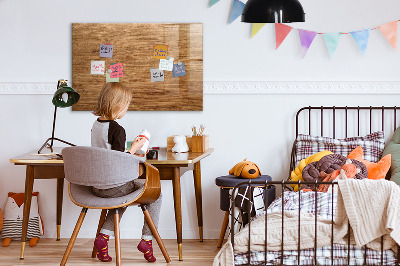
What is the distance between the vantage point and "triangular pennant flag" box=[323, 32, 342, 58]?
14.1 ft

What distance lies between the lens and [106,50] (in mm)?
4398

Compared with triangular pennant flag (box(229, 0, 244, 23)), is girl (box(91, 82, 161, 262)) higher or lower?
lower

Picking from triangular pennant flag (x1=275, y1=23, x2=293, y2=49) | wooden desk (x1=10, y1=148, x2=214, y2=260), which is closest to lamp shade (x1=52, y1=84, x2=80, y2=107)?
wooden desk (x1=10, y1=148, x2=214, y2=260)

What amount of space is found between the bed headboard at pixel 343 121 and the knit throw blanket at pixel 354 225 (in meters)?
1.32

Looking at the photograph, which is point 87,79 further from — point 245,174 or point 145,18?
point 245,174

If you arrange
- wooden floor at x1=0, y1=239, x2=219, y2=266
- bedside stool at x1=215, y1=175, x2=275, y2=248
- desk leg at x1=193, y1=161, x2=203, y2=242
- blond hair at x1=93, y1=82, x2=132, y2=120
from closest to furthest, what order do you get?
blond hair at x1=93, y1=82, x2=132, y2=120
wooden floor at x1=0, y1=239, x2=219, y2=266
bedside stool at x1=215, y1=175, x2=275, y2=248
desk leg at x1=193, y1=161, x2=203, y2=242

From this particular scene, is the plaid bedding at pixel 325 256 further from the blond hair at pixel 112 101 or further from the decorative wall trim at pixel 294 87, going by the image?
the decorative wall trim at pixel 294 87

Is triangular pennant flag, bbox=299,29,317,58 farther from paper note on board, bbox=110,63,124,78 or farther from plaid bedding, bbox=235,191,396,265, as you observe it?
plaid bedding, bbox=235,191,396,265

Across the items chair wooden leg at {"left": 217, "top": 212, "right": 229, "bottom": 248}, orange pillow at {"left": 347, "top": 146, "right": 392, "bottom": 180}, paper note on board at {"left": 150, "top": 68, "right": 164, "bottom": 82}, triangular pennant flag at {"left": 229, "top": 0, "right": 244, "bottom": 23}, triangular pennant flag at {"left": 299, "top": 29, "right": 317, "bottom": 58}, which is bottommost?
chair wooden leg at {"left": 217, "top": 212, "right": 229, "bottom": 248}

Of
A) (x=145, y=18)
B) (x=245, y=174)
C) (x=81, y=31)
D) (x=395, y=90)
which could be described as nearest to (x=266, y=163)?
(x=245, y=174)

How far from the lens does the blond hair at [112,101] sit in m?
3.49

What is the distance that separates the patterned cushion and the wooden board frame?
2.55 feet

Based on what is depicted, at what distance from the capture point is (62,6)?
4.42m

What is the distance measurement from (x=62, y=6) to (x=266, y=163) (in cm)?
187
